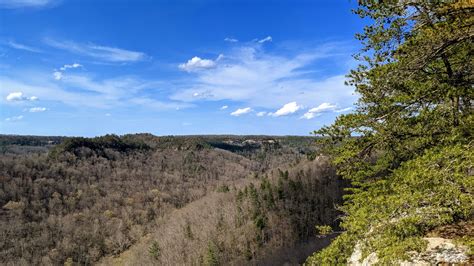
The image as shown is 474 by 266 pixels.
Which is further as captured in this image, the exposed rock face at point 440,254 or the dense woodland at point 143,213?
the dense woodland at point 143,213

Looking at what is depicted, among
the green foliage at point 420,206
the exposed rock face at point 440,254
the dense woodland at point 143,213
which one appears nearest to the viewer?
the exposed rock face at point 440,254

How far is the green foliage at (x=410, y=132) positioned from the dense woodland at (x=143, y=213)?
4016cm

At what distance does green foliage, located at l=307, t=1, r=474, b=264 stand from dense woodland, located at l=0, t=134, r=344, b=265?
40.2m

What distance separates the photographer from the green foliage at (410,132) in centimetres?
774

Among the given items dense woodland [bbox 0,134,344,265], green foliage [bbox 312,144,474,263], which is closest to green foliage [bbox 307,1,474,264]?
green foliage [bbox 312,144,474,263]

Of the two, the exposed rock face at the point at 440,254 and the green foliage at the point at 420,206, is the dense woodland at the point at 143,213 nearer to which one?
the green foliage at the point at 420,206

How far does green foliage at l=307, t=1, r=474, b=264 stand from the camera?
774 centimetres

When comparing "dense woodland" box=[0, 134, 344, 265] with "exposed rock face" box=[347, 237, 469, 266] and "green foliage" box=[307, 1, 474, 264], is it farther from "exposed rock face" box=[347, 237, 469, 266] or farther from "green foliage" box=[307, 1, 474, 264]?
"exposed rock face" box=[347, 237, 469, 266]

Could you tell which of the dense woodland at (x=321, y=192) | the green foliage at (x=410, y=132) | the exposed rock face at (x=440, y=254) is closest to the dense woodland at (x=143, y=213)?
the dense woodland at (x=321, y=192)

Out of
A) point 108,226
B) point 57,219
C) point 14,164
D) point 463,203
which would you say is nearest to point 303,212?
point 108,226

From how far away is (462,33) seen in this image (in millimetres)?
8352

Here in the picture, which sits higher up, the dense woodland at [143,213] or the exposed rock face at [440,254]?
the exposed rock face at [440,254]

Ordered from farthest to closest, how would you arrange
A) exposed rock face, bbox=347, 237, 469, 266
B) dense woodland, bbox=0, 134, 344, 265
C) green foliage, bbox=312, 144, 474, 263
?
1. dense woodland, bbox=0, 134, 344, 265
2. green foliage, bbox=312, 144, 474, 263
3. exposed rock face, bbox=347, 237, 469, 266

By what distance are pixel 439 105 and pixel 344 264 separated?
4.61 metres
